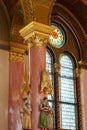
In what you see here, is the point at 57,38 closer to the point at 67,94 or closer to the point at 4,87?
the point at 67,94

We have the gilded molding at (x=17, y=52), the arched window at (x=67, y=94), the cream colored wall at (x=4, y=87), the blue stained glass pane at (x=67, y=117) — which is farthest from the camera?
the arched window at (x=67, y=94)

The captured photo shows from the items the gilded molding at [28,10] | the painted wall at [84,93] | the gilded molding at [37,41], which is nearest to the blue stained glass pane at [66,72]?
the painted wall at [84,93]

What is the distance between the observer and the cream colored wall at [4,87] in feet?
38.3

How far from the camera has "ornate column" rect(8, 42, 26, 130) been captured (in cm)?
1181

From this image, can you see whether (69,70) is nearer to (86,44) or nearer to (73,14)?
(86,44)

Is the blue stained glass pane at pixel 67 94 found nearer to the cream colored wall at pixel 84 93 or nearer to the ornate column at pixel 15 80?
the cream colored wall at pixel 84 93

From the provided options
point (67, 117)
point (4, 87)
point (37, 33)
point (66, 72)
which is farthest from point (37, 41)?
point (67, 117)

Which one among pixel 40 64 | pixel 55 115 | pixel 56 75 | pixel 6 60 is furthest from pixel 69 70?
pixel 40 64

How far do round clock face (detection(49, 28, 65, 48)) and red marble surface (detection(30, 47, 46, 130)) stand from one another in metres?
3.95

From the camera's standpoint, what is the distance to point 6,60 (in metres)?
12.4

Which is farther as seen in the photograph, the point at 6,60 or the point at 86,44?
the point at 86,44

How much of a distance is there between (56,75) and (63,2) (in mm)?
3049

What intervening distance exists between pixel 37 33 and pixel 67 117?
15.1ft

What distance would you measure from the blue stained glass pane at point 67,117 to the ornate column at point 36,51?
388 centimetres
